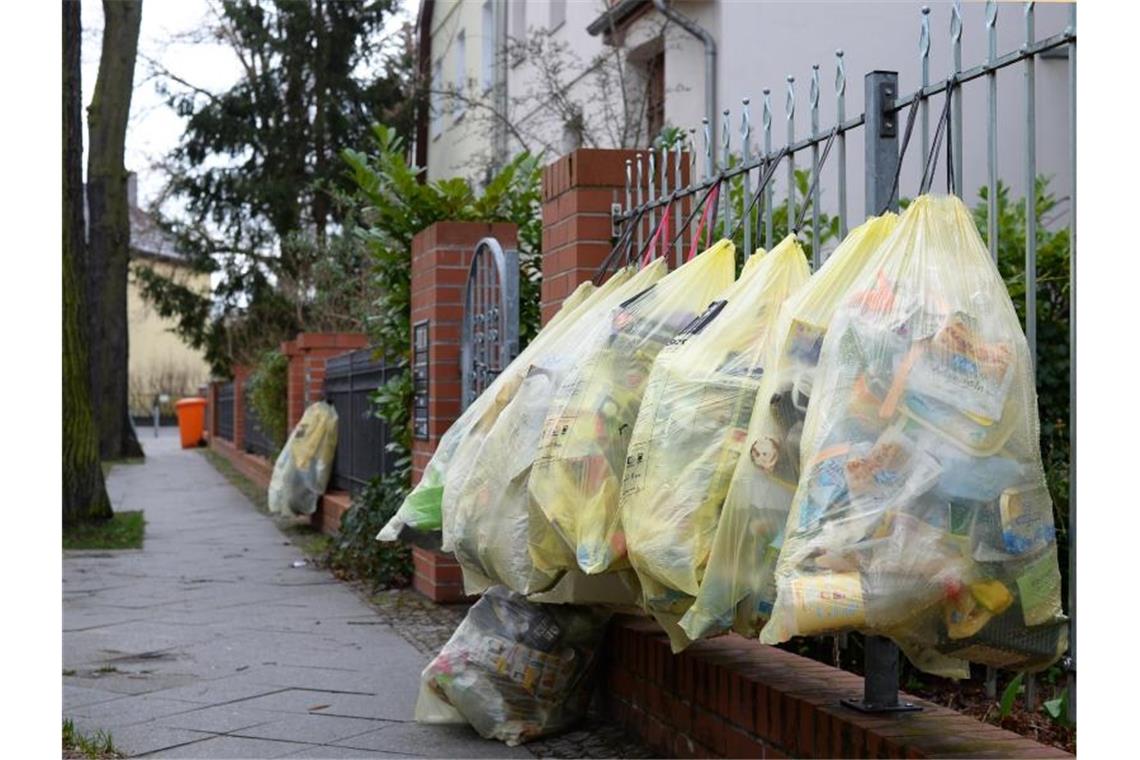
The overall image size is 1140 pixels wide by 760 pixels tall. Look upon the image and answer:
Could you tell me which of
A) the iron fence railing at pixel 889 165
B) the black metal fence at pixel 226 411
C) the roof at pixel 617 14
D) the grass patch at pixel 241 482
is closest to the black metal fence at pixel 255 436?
the grass patch at pixel 241 482

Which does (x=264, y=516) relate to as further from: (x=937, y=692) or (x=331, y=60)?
(x=331, y=60)

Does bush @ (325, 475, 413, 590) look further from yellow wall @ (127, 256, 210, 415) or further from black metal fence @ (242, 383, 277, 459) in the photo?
yellow wall @ (127, 256, 210, 415)

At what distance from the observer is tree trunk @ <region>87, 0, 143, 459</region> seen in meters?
23.3

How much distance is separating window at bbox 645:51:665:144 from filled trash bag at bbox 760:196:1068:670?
12.9m

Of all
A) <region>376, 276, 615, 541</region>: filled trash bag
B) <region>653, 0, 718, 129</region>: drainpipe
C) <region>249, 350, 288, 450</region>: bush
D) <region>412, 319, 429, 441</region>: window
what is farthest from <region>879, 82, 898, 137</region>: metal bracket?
<region>249, 350, 288, 450</region>: bush

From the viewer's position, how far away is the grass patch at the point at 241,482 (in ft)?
54.6

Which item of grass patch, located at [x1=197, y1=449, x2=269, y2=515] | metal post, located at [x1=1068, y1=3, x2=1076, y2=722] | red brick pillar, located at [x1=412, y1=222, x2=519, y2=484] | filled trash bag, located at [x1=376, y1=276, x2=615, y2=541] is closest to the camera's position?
metal post, located at [x1=1068, y1=3, x2=1076, y2=722]

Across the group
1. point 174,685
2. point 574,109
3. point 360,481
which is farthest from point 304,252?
point 174,685

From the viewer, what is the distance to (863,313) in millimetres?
3039

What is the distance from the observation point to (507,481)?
4250 millimetres

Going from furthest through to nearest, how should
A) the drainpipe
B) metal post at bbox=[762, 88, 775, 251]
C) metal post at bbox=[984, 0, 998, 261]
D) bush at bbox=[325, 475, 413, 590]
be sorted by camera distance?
the drainpipe, bush at bbox=[325, 475, 413, 590], metal post at bbox=[762, 88, 775, 251], metal post at bbox=[984, 0, 998, 261]

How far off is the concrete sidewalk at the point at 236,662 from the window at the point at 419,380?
1.07m

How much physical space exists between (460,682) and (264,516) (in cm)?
1019

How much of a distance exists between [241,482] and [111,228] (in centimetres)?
730
